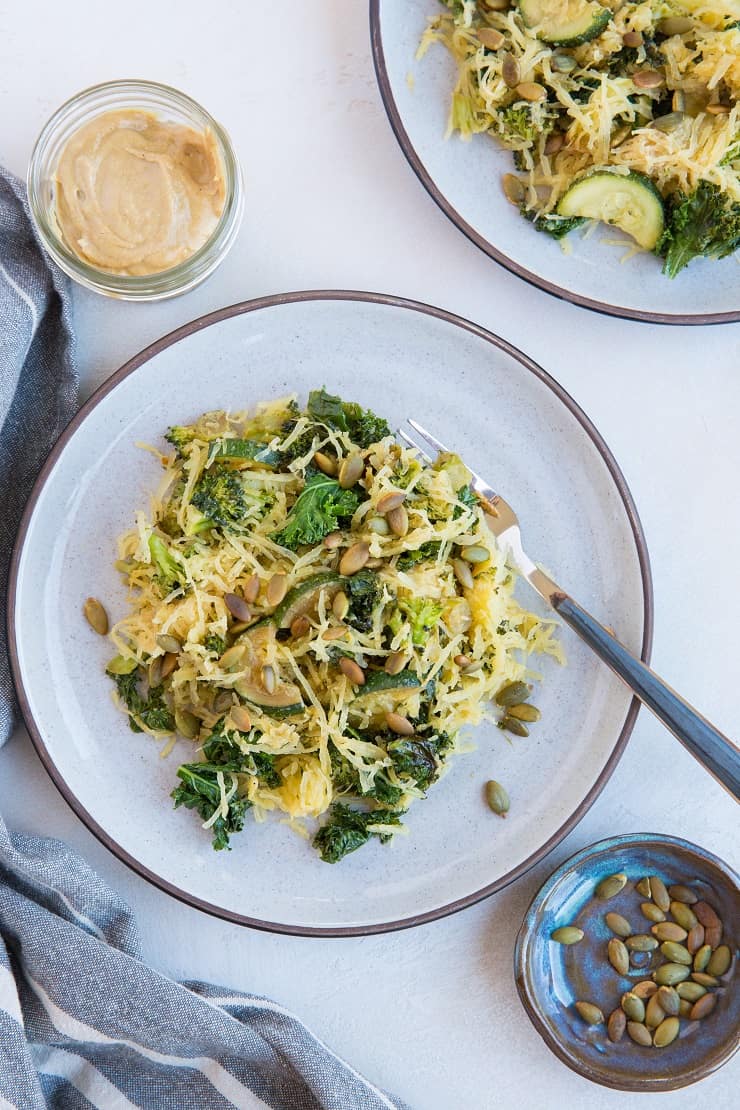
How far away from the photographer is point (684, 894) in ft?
11.2

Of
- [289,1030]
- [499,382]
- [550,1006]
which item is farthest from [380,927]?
[499,382]

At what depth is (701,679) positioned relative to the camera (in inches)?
140

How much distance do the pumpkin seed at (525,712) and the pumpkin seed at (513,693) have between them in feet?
0.07

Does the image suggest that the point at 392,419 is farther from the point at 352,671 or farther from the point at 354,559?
the point at 352,671

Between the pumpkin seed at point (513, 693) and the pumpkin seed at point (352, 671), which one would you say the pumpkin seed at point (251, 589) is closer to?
the pumpkin seed at point (352, 671)

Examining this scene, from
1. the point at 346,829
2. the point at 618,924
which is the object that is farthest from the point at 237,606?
the point at 618,924

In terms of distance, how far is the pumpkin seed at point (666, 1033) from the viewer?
336cm

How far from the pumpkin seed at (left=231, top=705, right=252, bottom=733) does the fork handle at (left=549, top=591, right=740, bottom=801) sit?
3.53 ft

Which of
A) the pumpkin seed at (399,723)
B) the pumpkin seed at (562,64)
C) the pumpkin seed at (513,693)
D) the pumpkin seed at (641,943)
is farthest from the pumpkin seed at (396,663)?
the pumpkin seed at (562,64)

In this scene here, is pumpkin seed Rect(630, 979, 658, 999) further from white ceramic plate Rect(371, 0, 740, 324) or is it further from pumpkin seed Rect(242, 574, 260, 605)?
white ceramic plate Rect(371, 0, 740, 324)

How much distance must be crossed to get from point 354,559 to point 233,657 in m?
0.49

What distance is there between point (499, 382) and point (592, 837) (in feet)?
5.45

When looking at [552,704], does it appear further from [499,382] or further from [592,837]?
[499,382]

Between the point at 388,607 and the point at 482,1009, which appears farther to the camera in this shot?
the point at 482,1009
